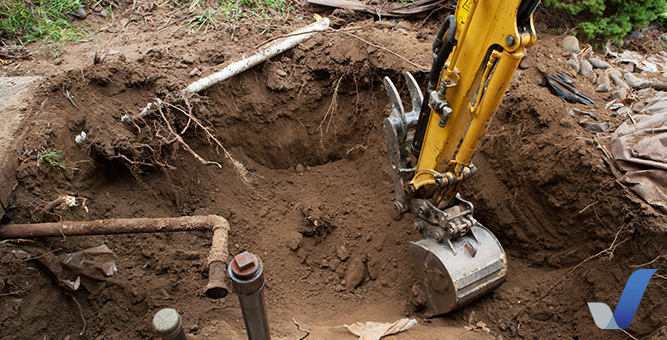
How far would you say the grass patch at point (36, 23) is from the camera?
441 centimetres

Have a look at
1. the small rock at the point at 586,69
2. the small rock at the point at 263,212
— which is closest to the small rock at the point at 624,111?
the small rock at the point at 586,69

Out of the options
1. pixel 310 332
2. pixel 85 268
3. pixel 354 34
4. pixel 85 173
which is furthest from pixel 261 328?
pixel 354 34

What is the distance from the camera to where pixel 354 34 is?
4.45 m

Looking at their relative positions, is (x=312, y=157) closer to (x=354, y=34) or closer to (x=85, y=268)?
(x=354, y=34)

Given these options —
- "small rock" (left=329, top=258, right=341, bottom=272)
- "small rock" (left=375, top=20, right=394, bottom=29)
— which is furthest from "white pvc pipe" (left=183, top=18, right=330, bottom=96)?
"small rock" (left=329, top=258, right=341, bottom=272)

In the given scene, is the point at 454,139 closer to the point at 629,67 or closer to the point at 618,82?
the point at 618,82

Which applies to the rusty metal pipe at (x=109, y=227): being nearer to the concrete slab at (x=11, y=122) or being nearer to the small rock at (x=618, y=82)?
the concrete slab at (x=11, y=122)

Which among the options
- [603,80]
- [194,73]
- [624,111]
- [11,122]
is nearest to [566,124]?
[624,111]

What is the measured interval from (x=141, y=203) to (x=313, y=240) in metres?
1.71

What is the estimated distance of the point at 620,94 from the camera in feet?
11.8

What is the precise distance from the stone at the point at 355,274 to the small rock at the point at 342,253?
96 millimetres

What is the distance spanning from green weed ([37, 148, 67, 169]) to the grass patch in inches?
81.6

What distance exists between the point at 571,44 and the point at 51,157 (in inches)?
202

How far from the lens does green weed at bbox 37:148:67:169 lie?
2.87 meters
